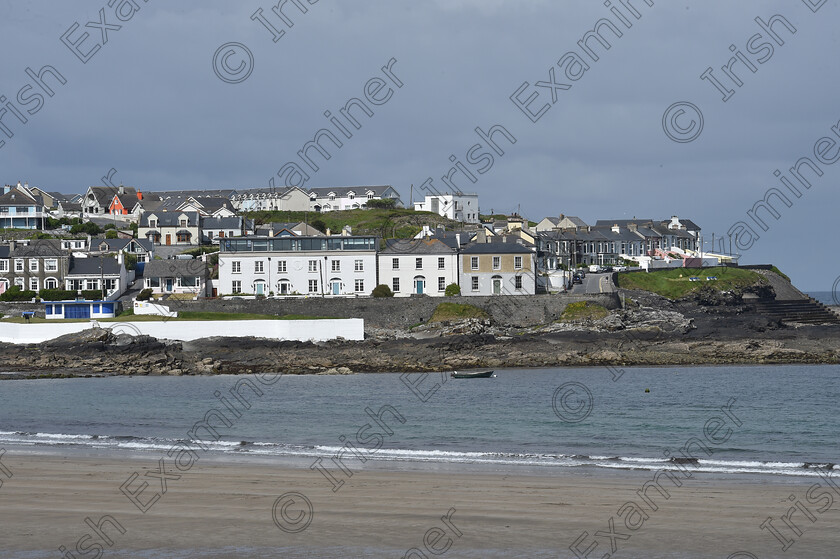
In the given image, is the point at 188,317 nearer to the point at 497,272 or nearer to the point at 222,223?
the point at 497,272

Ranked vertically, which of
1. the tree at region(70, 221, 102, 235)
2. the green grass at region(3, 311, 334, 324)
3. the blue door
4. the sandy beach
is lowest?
the sandy beach

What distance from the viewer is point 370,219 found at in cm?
10675

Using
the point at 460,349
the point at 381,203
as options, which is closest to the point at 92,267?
the point at 460,349

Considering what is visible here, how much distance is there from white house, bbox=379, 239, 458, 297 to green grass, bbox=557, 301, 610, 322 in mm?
9302

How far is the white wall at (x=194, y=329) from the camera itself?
5291cm

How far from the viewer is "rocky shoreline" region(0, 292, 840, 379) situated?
4831 centimetres

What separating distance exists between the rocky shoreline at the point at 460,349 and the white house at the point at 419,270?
6765 mm

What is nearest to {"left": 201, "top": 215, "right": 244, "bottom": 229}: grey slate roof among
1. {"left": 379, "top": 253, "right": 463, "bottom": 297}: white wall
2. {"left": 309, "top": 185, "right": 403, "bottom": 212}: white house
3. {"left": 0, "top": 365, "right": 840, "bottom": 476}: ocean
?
{"left": 309, "top": 185, "right": 403, "bottom": 212}: white house

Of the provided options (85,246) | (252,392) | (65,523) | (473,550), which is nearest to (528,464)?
(473,550)

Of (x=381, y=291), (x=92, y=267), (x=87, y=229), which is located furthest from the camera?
(x=87, y=229)

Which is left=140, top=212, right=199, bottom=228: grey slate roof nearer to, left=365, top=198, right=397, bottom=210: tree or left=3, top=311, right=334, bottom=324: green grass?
left=365, top=198, right=397, bottom=210: tree

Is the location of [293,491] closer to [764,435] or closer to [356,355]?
[764,435]

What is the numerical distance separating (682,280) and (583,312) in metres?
17.4

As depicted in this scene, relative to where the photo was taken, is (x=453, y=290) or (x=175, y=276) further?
(x=175, y=276)
